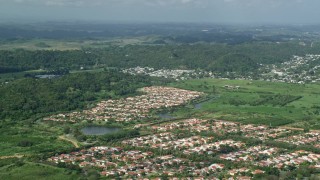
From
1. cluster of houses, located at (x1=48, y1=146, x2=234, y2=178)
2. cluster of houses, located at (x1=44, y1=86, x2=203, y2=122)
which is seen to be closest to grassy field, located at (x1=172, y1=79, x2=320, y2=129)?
cluster of houses, located at (x1=44, y1=86, x2=203, y2=122)

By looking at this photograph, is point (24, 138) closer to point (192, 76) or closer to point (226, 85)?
point (226, 85)

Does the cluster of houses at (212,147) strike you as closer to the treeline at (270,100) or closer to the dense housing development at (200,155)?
the dense housing development at (200,155)

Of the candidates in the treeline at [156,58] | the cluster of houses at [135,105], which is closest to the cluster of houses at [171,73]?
the treeline at [156,58]

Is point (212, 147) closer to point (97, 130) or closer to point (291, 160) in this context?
point (291, 160)

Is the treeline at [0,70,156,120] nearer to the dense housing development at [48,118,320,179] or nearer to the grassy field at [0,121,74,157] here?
the grassy field at [0,121,74,157]

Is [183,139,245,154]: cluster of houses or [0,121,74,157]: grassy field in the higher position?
[183,139,245,154]: cluster of houses

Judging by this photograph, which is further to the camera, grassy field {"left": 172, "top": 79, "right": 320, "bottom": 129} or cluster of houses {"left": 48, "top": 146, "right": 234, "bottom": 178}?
grassy field {"left": 172, "top": 79, "right": 320, "bottom": 129}

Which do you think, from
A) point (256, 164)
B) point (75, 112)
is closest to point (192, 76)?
point (75, 112)
